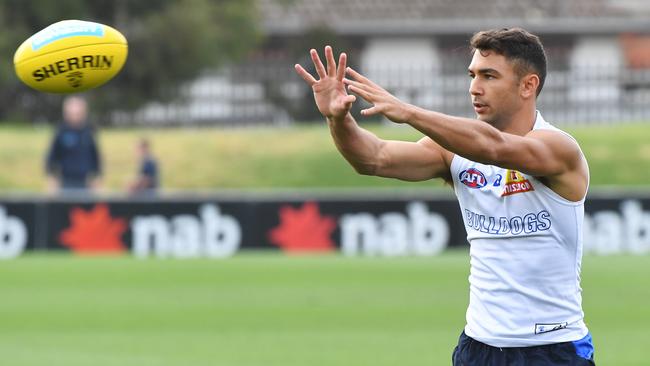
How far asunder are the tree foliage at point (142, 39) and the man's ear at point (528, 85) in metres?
29.1

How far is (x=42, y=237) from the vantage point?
21.8 m

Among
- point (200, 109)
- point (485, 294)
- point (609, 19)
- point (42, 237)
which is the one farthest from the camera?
point (609, 19)

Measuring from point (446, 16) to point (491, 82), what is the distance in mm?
44315

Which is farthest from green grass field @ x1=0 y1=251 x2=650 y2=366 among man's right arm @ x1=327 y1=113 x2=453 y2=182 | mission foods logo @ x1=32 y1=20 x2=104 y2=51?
man's right arm @ x1=327 y1=113 x2=453 y2=182

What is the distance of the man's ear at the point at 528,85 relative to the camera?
616cm

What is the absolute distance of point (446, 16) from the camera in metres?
49.9

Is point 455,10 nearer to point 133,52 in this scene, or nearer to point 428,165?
point 133,52

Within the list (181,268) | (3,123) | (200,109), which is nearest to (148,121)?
(200,109)

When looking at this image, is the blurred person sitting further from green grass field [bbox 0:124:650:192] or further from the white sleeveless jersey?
the white sleeveless jersey

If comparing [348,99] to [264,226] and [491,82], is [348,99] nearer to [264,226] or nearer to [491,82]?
[491,82]

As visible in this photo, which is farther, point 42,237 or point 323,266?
point 42,237

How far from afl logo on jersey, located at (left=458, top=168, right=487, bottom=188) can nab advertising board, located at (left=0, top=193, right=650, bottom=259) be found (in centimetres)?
1564

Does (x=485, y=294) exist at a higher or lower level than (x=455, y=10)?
lower

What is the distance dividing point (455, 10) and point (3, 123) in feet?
64.0
